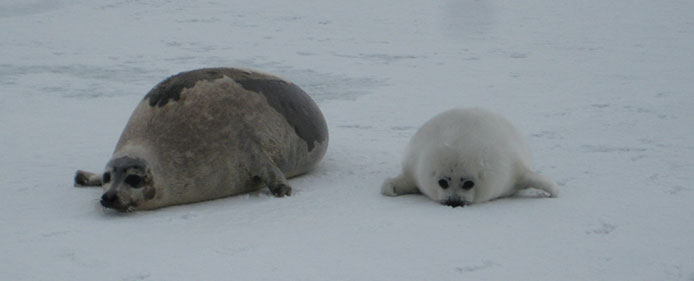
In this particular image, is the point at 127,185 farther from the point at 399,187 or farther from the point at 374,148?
the point at 374,148

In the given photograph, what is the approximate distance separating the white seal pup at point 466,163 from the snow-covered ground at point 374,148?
6 centimetres

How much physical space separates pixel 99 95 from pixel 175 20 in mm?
4892

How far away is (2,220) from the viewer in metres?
3.12

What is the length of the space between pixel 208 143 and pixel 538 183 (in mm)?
1276

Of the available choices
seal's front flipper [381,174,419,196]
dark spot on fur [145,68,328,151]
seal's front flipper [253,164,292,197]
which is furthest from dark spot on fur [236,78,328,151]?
seal's front flipper [381,174,419,196]

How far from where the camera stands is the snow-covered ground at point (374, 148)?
2.68 m

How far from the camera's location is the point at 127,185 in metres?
3.20

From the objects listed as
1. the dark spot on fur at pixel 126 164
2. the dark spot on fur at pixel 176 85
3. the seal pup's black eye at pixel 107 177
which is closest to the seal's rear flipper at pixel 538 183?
the dark spot on fur at pixel 176 85

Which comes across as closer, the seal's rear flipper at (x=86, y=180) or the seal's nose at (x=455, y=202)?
the seal's nose at (x=455, y=202)

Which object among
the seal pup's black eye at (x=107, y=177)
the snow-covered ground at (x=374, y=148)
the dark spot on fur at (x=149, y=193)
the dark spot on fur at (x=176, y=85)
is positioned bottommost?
the snow-covered ground at (x=374, y=148)

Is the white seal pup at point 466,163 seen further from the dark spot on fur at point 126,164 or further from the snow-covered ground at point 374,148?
the dark spot on fur at point 126,164

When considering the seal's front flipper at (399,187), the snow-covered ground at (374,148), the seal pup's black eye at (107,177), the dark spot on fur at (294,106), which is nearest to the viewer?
the snow-covered ground at (374,148)

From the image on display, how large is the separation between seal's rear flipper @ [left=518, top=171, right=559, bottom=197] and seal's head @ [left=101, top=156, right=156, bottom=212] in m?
1.40

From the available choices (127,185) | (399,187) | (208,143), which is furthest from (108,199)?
(399,187)
